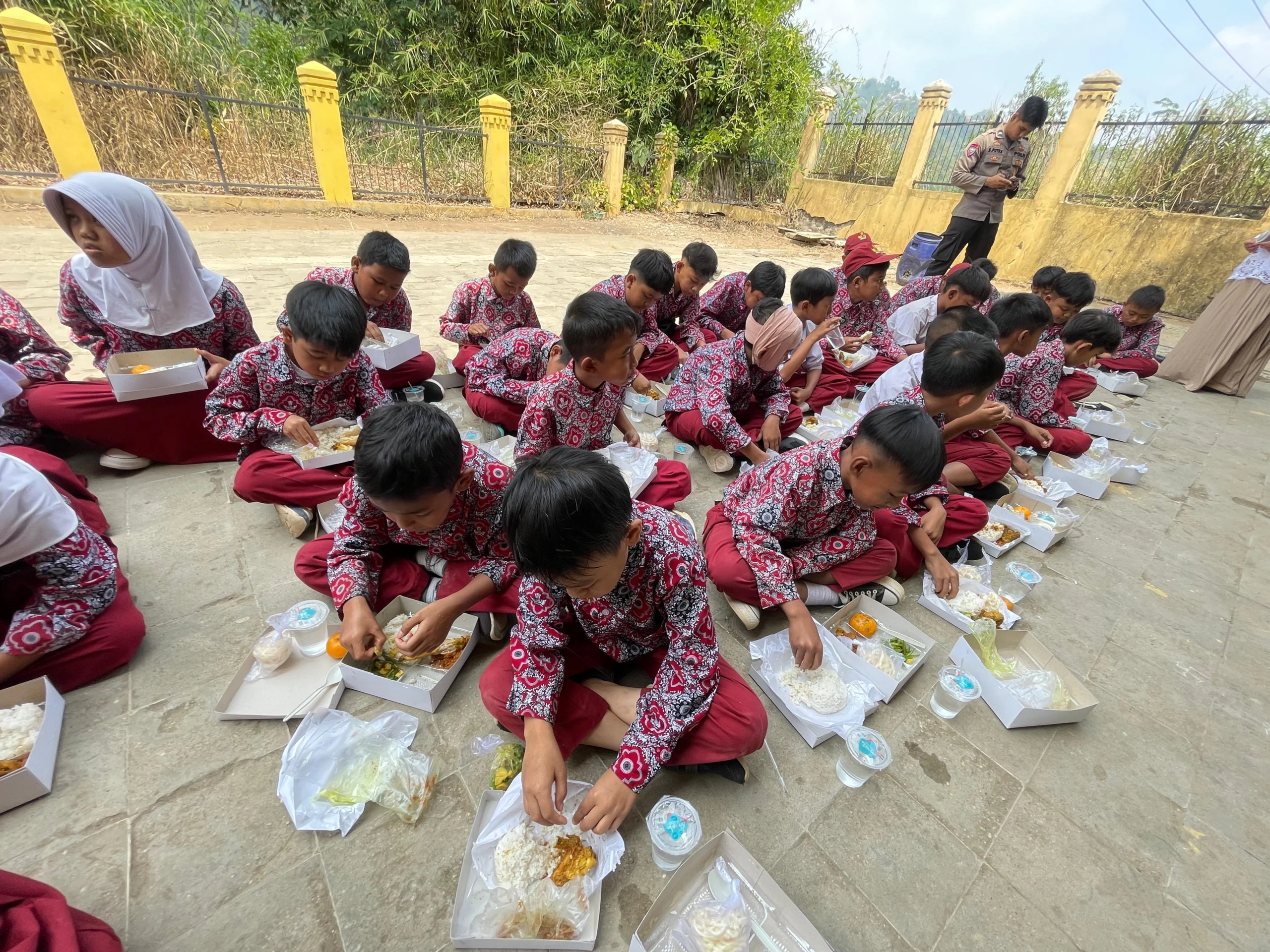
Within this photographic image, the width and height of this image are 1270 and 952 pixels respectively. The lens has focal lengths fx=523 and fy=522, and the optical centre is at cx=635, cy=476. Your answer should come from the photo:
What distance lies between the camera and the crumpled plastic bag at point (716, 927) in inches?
45.5

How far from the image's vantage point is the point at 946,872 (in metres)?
1.45

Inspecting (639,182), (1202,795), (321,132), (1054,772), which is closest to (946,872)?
(1054,772)

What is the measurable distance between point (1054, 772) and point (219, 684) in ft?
9.10

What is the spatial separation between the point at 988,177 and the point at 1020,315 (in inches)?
127

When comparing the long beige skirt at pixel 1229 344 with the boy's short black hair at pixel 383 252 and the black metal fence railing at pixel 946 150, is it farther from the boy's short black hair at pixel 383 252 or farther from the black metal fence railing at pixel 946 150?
the boy's short black hair at pixel 383 252

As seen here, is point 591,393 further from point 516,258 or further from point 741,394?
point 516,258

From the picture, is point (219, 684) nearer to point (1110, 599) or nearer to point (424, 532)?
point (424, 532)

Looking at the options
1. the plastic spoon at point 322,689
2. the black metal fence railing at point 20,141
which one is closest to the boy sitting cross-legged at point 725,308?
the plastic spoon at point 322,689

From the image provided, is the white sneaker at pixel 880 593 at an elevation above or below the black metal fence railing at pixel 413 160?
below

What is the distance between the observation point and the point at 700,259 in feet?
13.2

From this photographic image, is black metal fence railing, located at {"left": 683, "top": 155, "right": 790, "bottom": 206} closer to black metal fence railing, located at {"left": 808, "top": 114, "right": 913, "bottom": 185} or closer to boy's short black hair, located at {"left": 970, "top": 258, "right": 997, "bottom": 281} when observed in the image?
black metal fence railing, located at {"left": 808, "top": 114, "right": 913, "bottom": 185}

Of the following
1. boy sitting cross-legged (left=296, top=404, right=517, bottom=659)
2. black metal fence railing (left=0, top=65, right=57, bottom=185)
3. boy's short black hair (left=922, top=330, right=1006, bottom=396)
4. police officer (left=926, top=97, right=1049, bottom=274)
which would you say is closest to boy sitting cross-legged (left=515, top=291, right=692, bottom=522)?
boy sitting cross-legged (left=296, top=404, right=517, bottom=659)

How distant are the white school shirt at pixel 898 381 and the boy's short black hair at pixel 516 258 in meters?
2.30

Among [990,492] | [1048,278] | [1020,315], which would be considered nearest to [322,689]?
[990,492]
